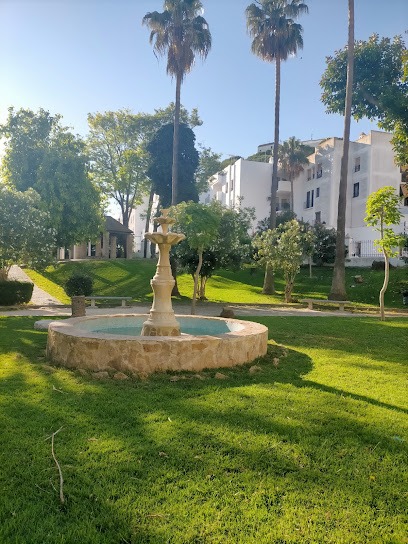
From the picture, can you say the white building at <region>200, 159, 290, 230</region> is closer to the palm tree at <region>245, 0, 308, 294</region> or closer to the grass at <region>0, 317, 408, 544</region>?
the palm tree at <region>245, 0, 308, 294</region>

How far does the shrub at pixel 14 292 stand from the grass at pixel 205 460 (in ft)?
43.9

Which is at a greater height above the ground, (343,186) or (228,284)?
(343,186)

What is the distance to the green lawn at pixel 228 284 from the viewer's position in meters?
22.6

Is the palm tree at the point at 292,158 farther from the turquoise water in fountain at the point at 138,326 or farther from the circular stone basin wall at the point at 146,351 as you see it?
the circular stone basin wall at the point at 146,351

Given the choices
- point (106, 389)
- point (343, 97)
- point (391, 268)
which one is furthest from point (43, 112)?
point (106, 389)

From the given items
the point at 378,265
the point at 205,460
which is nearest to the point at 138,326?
the point at 205,460

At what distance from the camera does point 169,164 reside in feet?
108

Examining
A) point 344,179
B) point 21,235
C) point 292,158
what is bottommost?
point 21,235

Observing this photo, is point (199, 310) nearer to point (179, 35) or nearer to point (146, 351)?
point (146, 351)

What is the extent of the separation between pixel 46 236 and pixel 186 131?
18978 mm

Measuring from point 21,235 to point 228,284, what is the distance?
1474 centimetres

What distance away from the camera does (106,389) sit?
5246mm

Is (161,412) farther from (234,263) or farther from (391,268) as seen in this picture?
(391,268)

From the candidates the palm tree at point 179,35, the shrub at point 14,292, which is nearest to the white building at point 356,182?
the palm tree at point 179,35
